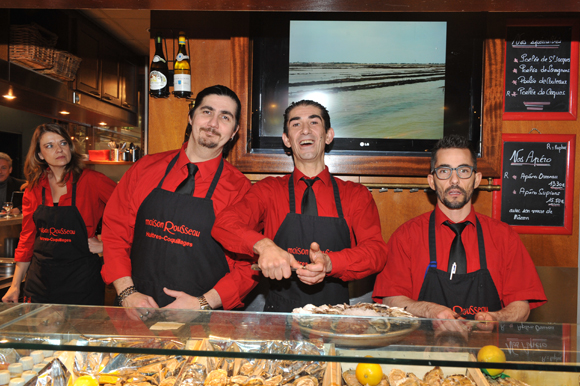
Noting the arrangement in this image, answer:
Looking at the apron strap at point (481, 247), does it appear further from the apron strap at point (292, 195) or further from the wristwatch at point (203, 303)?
the wristwatch at point (203, 303)

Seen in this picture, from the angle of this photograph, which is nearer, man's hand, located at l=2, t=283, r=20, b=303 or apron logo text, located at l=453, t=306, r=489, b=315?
apron logo text, located at l=453, t=306, r=489, b=315

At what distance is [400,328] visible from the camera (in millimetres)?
1057

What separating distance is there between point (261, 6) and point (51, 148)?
1975mm

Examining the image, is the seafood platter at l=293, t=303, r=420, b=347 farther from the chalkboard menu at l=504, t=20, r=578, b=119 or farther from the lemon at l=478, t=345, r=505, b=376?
the chalkboard menu at l=504, t=20, r=578, b=119

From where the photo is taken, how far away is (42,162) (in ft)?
8.95

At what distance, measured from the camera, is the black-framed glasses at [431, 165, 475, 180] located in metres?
1.80

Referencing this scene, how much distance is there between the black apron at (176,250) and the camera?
1.81m

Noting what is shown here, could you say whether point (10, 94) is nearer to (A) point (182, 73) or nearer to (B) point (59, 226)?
(B) point (59, 226)

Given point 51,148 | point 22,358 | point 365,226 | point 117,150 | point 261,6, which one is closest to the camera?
point 22,358

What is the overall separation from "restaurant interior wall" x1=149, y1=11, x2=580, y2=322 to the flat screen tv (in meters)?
0.11

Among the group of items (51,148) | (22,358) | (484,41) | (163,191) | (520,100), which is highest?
(484,41)

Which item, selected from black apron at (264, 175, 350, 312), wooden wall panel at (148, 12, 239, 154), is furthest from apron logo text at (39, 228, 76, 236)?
black apron at (264, 175, 350, 312)

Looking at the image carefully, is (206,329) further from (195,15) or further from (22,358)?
(195,15)

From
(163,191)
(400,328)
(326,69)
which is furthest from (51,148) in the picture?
(400,328)
